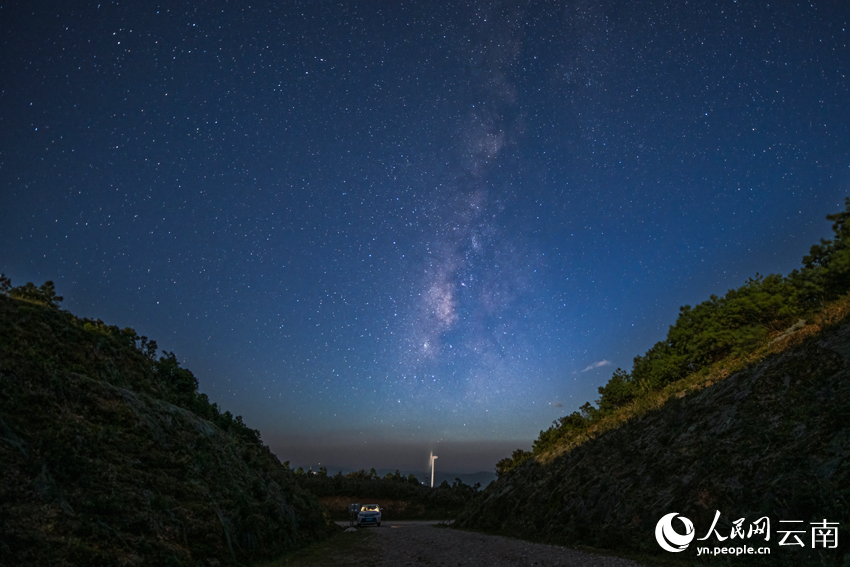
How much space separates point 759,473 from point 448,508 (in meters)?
54.4

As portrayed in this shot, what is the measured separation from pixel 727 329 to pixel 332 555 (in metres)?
24.8

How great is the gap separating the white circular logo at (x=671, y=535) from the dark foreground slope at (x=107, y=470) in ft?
44.1

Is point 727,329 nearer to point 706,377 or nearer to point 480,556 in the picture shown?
point 706,377

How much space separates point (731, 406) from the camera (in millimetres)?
18734

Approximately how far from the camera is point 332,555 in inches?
766

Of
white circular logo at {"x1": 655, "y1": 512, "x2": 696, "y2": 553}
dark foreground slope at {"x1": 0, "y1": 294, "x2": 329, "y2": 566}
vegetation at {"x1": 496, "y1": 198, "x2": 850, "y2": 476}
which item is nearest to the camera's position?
dark foreground slope at {"x1": 0, "y1": 294, "x2": 329, "y2": 566}

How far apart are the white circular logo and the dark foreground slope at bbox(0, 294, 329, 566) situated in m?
13.4

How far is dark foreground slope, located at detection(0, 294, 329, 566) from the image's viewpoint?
1058 centimetres

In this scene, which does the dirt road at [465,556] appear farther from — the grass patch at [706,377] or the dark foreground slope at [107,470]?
the grass patch at [706,377]

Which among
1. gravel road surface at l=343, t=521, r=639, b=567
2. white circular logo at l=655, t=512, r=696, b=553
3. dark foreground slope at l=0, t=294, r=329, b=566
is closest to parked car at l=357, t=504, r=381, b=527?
dark foreground slope at l=0, t=294, r=329, b=566

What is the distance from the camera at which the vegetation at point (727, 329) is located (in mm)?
22336

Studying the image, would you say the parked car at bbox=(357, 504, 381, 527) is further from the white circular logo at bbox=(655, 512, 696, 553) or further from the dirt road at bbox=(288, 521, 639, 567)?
the white circular logo at bbox=(655, 512, 696, 553)

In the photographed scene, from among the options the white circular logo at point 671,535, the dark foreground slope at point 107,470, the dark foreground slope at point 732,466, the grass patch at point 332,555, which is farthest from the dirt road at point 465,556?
the dark foreground slope at point 107,470

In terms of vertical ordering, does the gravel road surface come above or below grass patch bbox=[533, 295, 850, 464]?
below
